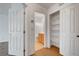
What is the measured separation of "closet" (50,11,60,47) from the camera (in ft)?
6.68

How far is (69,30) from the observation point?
1.92 m

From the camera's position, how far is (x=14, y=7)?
1.81 m

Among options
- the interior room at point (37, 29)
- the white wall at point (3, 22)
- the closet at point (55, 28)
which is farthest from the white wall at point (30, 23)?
the white wall at point (3, 22)

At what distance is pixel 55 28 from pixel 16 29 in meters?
0.83

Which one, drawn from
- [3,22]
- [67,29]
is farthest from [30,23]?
[67,29]

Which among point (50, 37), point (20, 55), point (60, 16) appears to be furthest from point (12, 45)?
point (60, 16)

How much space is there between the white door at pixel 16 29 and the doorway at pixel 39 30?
344mm

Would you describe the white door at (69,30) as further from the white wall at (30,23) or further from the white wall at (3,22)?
the white wall at (3,22)

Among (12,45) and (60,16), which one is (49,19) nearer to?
(60,16)

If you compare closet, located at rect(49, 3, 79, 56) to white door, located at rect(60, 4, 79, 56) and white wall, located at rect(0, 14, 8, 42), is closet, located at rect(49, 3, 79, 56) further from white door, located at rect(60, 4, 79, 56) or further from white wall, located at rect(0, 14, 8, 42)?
white wall, located at rect(0, 14, 8, 42)

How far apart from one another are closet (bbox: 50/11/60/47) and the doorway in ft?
0.66

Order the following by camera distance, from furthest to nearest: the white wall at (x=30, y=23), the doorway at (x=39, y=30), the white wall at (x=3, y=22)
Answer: the doorway at (x=39, y=30) < the white wall at (x=30, y=23) < the white wall at (x=3, y=22)

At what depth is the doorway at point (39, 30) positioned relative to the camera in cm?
206

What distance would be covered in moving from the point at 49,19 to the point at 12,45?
97cm
